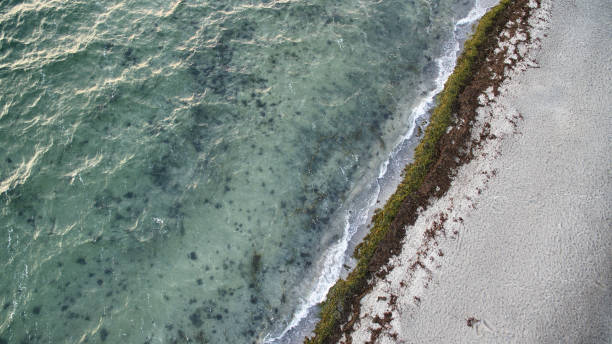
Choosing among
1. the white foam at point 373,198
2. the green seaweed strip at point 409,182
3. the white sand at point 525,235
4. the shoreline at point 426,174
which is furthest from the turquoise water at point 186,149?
the white sand at point 525,235

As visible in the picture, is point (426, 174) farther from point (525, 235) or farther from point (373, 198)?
point (525, 235)

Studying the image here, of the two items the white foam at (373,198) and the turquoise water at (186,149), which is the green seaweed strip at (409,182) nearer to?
the white foam at (373,198)

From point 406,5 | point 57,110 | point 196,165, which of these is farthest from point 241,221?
point 406,5

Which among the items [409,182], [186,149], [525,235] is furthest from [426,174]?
[186,149]

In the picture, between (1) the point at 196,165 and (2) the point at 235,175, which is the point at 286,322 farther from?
(1) the point at 196,165

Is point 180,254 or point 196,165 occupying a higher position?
point 196,165

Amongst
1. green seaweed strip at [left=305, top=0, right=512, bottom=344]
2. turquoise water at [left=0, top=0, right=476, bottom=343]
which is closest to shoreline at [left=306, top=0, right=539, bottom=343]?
green seaweed strip at [left=305, top=0, right=512, bottom=344]

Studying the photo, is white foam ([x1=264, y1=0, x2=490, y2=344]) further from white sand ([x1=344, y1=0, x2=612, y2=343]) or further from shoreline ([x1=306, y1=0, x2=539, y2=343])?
white sand ([x1=344, y1=0, x2=612, y2=343])
